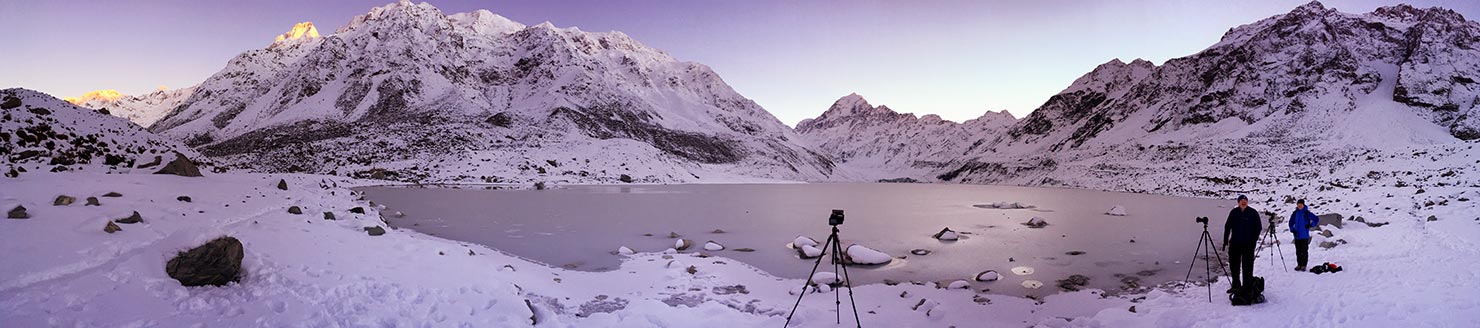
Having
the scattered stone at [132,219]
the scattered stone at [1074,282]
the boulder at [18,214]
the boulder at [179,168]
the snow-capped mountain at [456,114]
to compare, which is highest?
the snow-capped mountain at [456,114]

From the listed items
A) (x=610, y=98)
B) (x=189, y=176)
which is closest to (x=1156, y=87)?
(x=610, y=98)

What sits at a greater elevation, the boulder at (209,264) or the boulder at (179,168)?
the boulder at (179,168)

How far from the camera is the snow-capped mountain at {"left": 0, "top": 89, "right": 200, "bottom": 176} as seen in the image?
14445 millimetres

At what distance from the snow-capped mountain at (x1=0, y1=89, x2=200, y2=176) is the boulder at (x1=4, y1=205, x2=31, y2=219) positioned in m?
4.99

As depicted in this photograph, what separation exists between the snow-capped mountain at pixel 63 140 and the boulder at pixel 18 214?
197 inches

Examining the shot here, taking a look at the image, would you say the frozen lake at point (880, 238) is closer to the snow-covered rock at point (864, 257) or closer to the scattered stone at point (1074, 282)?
the scattered stone at point (1074, 282)

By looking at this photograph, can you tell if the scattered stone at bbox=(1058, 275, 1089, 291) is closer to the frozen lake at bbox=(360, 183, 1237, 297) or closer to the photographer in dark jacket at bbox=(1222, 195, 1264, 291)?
the frozen lake at bbox=(360, 183, 1237, 297)

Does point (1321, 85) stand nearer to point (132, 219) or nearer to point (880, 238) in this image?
point (880, 238)

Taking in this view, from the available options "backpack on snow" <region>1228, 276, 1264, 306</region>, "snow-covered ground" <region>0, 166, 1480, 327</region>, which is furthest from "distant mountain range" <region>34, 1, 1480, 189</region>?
"backpack on snow" <region>1228, 276, 1264, 306</region>

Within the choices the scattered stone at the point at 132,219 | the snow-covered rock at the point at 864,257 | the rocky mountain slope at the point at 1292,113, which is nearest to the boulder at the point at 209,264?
the scattered stone at the point at 132,219

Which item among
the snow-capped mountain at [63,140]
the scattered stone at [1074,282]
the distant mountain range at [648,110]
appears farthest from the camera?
the distant mountain range at [648,110]

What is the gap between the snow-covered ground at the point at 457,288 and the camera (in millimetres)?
6742

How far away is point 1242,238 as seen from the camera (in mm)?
10898

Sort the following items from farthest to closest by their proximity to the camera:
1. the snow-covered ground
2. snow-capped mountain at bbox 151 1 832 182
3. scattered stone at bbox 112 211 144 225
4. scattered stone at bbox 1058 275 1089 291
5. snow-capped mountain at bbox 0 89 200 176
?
1. snow-capped mountain at bbox 151 1 832 182
2. snow-capped mountain at bbox 0 89 200 176
3. scattered stone at bbox 1058 275 1089 291
4. scattered stone at bbox 112 211 144 225
5. the snow-covered ground
